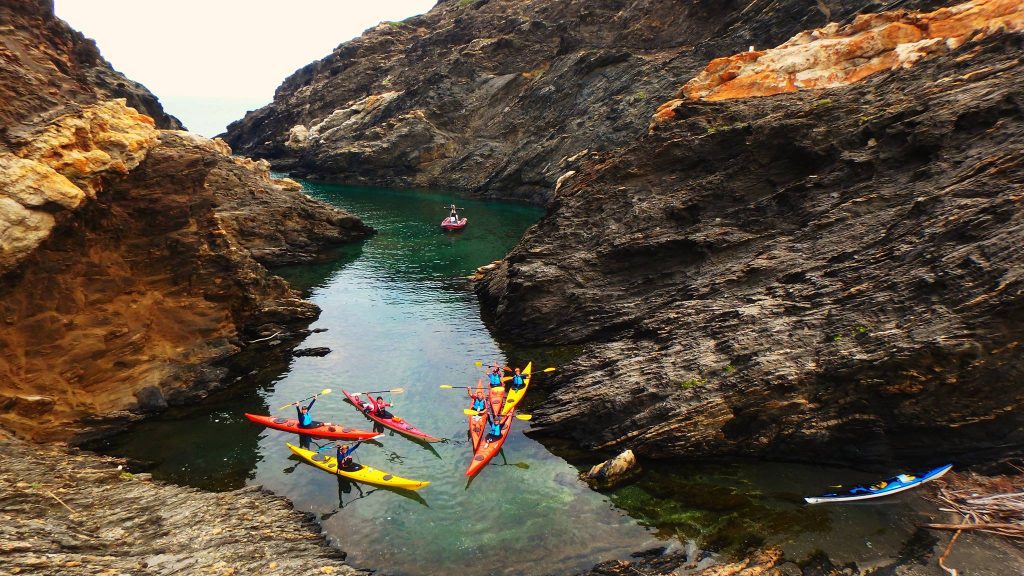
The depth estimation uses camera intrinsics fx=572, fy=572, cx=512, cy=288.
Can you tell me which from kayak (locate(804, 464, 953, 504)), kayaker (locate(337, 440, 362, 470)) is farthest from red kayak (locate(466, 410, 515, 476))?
kayak (locate(804, 464, 953, 504))

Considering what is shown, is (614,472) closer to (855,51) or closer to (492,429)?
(492,429)

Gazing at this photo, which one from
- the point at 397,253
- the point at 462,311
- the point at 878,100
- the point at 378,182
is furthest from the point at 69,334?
the point at 378,182

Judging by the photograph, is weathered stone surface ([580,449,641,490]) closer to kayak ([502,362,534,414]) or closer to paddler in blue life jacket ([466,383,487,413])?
kayak ([502,362,534,414])

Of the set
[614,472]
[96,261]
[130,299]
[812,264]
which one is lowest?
[614,472]

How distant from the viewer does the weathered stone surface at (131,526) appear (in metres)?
12.3

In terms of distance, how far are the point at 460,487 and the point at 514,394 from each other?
697 cm

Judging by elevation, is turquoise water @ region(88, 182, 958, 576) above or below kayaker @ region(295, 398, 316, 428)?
below

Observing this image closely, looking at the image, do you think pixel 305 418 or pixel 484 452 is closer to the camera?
pixel 484 452

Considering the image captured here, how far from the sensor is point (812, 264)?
23.8m

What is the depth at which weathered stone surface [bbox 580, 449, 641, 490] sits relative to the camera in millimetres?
19531

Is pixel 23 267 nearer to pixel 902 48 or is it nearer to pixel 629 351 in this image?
pixel 629 351

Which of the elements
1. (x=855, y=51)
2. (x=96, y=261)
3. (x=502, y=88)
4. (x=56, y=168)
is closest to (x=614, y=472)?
(x=56, y=168)

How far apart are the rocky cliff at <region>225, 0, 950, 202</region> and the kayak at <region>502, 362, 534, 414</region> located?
156 feet

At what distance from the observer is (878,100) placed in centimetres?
2889
